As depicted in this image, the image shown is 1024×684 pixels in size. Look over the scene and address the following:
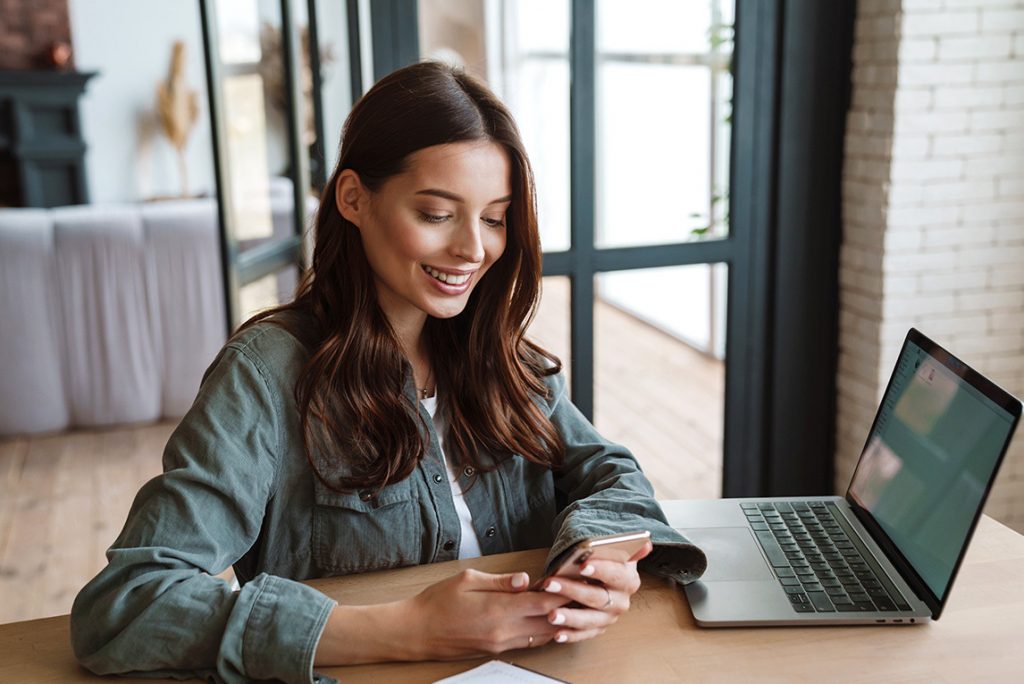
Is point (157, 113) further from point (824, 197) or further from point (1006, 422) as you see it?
point (1006, 422)

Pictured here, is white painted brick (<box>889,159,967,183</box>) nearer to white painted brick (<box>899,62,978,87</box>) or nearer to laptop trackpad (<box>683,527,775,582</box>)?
white painted brick (<box>899,62,978,87</box>)

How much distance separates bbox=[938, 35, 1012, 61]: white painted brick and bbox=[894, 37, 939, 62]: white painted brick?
2 centimetres

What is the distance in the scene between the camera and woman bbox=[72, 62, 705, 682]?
3.82 ft

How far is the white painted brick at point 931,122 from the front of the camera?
267 cm

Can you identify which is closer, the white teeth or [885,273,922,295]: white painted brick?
the white teeth

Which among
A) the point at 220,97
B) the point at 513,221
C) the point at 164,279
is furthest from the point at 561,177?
the point at 164,279

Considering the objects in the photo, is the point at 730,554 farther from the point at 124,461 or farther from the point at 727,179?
the point at 124,461

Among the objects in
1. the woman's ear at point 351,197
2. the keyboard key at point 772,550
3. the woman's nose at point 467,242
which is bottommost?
the keyboard key at point 772,550

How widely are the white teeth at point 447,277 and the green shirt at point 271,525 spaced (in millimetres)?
168

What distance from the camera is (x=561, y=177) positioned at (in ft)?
9.47

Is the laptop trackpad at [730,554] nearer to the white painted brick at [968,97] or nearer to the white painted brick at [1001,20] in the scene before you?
the white painted brick at [968,97]

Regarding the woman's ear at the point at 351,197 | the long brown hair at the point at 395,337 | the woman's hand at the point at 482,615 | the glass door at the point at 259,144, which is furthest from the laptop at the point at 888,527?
the glass door at the point at 259,144

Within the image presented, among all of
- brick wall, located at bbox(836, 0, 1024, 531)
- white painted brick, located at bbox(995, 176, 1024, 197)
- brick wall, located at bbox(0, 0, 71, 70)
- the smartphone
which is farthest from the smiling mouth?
brick wall, located at bbox(0, 0, 71, 70)

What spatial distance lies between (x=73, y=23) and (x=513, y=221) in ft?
24.0
